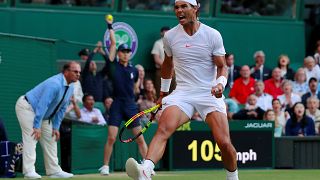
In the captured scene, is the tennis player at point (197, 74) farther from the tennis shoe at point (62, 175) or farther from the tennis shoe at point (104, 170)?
the tennis shoe at point (104, 170)

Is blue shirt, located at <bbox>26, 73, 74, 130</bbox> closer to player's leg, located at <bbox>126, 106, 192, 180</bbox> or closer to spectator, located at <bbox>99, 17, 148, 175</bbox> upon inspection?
spectator, located at <bbox>99, 17, 148, 175</bbox>

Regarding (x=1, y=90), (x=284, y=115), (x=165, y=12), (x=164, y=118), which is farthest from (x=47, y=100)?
(x=165, y=12)

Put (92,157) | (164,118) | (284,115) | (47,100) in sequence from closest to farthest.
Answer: (164,118) < (47,100) < (92,157) < (284,115)

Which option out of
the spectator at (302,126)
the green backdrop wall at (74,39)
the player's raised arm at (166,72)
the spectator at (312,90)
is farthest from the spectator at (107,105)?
the player's raised arm at (166,72)

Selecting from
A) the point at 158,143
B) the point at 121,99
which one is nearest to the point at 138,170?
the point at 158,143

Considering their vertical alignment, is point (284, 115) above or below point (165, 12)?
below

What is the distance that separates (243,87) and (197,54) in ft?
31.4

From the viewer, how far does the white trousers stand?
1516 centimetres

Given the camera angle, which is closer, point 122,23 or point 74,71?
point 74,71

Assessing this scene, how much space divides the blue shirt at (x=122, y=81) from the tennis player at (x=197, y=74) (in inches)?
215

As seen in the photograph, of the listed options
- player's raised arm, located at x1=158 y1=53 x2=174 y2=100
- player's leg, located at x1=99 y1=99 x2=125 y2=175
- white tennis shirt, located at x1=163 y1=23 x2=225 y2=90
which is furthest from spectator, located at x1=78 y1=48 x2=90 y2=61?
white tennis shirt, located at x1=163 y1=23 x2=225 y2=90

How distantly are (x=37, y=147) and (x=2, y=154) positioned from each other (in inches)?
53.0

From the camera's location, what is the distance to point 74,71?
15.1m

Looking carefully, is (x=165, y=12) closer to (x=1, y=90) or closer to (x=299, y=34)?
(x=299, y=34)
